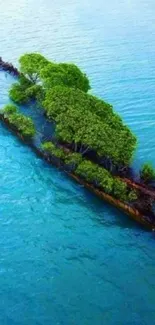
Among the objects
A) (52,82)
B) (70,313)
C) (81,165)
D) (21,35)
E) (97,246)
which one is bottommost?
(70,313)

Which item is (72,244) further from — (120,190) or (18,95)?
(18,95)

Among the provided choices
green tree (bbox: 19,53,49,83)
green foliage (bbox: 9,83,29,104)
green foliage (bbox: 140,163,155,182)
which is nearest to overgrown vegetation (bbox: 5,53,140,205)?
green foliage (bbox: 140,163,155,182)

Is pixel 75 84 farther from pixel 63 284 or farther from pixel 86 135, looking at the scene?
pixel 63 284

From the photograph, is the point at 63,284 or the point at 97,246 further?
the point at 97,246

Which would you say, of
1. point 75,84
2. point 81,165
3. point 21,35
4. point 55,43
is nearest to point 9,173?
point 81,165

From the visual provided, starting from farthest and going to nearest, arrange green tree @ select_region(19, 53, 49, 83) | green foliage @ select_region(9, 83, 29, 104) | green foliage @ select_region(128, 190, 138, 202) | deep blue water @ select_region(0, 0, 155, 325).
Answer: green foliage @ select_region(9, 83, 29, 104), green tree @ select_region(19, 53, 49, 83), green foliage @ select_region(128, 190, 138, 202), deep blue water @ select_region(0, 0, 155, 325)

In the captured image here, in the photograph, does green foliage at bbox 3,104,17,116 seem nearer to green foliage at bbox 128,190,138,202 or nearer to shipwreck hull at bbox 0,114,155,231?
shipwreck hull at bbox 0,114,155,231
